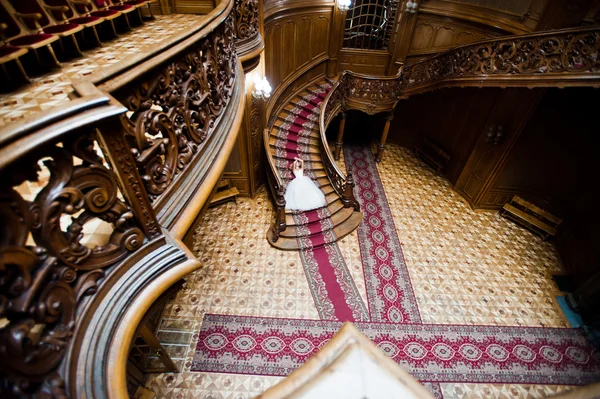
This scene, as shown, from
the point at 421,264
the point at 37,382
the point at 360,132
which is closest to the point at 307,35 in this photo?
the point at 360,132

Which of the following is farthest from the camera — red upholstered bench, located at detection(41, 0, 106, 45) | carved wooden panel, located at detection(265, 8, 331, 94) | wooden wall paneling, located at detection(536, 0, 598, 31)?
carved wooden panel, located at detection(265, 8, 331, 94)

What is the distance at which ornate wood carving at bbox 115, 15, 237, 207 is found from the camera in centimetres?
151

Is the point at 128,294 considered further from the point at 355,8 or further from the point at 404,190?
the point at 355,8

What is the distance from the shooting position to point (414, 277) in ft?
18.2

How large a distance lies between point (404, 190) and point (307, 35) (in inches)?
215

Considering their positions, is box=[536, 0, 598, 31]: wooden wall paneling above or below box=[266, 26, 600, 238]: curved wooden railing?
above

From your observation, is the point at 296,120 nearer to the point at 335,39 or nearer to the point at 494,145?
the point at 335,39

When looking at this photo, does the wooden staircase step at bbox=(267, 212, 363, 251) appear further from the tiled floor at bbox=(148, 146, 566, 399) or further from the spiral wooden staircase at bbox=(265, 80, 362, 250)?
the tiled floor at bbox=(148, 146, 566, 399)

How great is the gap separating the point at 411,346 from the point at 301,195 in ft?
12.2

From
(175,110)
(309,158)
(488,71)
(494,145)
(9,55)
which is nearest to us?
(175,110)

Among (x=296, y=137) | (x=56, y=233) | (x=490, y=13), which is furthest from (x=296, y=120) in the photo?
(x=56, y=233)

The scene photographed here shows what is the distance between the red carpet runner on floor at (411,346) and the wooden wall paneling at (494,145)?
341 cm

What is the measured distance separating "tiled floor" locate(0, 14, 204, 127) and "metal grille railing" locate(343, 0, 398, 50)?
20.5 feet

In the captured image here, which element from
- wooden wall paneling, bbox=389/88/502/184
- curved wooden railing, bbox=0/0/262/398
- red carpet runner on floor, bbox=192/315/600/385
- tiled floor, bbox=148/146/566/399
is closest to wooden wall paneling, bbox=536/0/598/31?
wooden wall paneling, bbox=389/88/502/184
